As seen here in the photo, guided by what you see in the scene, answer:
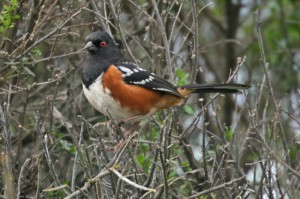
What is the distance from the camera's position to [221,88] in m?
4.55

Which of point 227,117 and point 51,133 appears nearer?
point 51,133

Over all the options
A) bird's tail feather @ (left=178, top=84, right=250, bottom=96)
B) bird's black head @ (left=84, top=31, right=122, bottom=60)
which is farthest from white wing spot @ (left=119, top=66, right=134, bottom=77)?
bird's tail feather @ (left=178, top=84, right=250, bottom=96)

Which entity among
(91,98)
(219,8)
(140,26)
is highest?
(219,8)

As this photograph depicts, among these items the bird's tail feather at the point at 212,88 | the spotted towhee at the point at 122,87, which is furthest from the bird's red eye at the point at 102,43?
the bird's tail feather at the point at 212,88

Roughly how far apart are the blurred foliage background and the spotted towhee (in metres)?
0.09

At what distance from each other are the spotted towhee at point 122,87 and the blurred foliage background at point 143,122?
0.29 feet

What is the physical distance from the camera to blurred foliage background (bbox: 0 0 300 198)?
3438 mm

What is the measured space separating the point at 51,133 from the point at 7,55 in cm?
55

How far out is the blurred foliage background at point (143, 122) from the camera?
344 centimetres

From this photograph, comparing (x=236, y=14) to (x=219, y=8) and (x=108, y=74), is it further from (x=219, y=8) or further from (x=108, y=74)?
(x=108, y=74)

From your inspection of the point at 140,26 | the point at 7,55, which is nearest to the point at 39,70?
the point at 140,26

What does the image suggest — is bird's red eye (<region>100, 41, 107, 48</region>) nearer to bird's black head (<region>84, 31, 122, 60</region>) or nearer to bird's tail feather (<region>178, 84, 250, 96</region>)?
bird's black head (<region>84, 31, 122, 60</region>)

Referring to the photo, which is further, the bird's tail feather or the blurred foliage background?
the bird's tail feather

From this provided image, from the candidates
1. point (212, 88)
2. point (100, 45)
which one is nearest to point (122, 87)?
point (100, 45)
